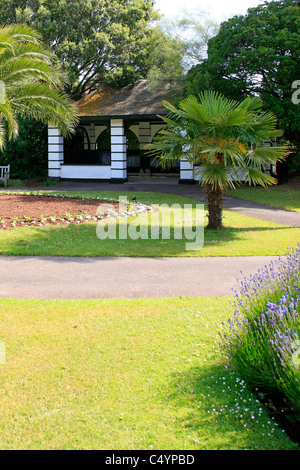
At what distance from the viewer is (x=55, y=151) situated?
26141 mm

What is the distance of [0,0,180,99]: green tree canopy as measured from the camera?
25750mm

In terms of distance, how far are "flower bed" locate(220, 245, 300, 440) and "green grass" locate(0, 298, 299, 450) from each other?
20 cm

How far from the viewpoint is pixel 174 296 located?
6.52 metres

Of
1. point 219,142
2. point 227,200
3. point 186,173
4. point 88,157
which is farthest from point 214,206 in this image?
point 88,157

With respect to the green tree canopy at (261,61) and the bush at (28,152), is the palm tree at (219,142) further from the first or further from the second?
the bush at (28,152)

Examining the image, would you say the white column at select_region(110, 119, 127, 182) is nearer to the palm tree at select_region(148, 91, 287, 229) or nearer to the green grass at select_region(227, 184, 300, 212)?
the green grass at select_region(227, 184, 300, 212)

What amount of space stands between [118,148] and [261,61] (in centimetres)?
855

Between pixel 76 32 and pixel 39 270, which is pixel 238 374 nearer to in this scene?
pixel 39 270

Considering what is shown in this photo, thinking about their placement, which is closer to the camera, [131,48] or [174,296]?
[174,296]

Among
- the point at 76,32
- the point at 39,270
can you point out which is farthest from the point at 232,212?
the point at 76,32

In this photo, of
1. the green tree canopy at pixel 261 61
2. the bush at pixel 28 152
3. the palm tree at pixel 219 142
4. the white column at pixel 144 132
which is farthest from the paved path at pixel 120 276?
the white column at pixel 144 132

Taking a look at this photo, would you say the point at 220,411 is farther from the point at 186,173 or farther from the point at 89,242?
the point at 186,173

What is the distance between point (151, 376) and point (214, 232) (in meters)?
7.39

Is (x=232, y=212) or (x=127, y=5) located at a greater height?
(x=127, y=5)
